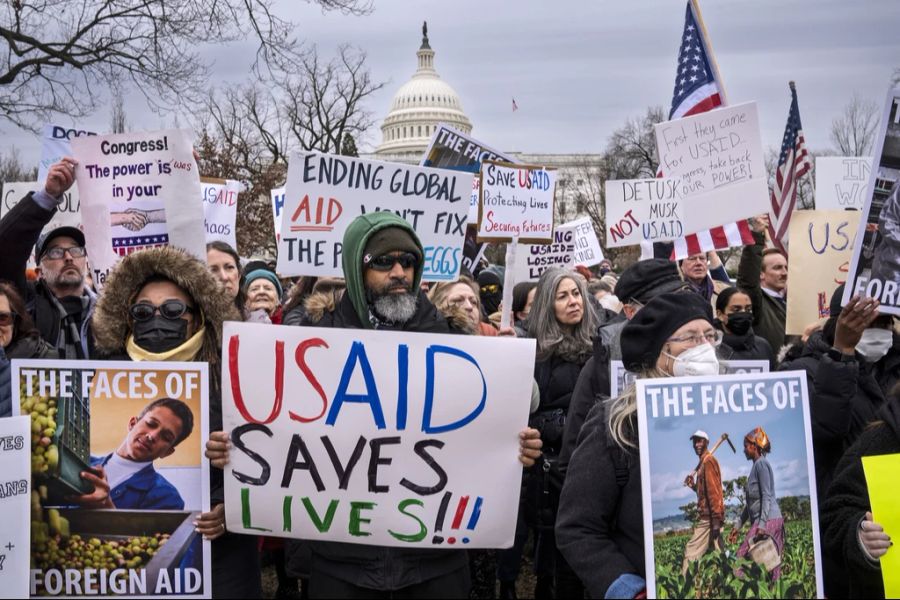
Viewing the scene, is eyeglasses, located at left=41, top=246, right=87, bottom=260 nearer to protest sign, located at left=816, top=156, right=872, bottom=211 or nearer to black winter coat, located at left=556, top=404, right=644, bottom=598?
black winter coat, located at left=556, top=404, right=644, bottom=598

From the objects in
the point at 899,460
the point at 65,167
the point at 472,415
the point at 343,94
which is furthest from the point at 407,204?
the point at 343,94

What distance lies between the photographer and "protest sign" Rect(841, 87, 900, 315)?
403cm

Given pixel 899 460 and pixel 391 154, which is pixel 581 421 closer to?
pixel 899 460

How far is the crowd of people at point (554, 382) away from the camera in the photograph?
9.84ft

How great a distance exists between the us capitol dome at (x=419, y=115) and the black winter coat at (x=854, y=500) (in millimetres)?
99275

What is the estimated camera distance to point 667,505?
283 centimetres

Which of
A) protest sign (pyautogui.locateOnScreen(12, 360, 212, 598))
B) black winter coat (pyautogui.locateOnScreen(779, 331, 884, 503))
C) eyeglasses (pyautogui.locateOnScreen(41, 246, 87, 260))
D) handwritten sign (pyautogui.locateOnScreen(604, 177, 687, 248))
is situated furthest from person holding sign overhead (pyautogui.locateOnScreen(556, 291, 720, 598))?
handwritten sign (pyautogui.locateOnScreen(604, 177, 687, 248))

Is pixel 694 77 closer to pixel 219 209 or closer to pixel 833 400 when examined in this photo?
pixel 219 209

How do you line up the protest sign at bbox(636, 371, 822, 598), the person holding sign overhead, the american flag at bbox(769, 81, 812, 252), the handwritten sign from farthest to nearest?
the american flag at bbox(769, 81, 812, 252), the handwritten sign, the person holding sign overhead, the protest sign at bbox(636, 371, 822, 598)

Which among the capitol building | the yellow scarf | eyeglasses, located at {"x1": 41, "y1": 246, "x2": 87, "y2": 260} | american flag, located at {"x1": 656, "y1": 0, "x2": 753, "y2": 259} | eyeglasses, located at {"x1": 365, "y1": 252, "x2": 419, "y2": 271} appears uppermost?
the capitol building

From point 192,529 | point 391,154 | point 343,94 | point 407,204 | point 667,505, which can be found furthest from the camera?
point 391,154

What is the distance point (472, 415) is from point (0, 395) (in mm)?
1726

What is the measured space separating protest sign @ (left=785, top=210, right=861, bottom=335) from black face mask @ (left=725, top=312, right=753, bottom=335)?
0.59 metres

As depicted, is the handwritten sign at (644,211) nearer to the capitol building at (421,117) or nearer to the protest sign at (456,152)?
the protest sign at (456,152)
